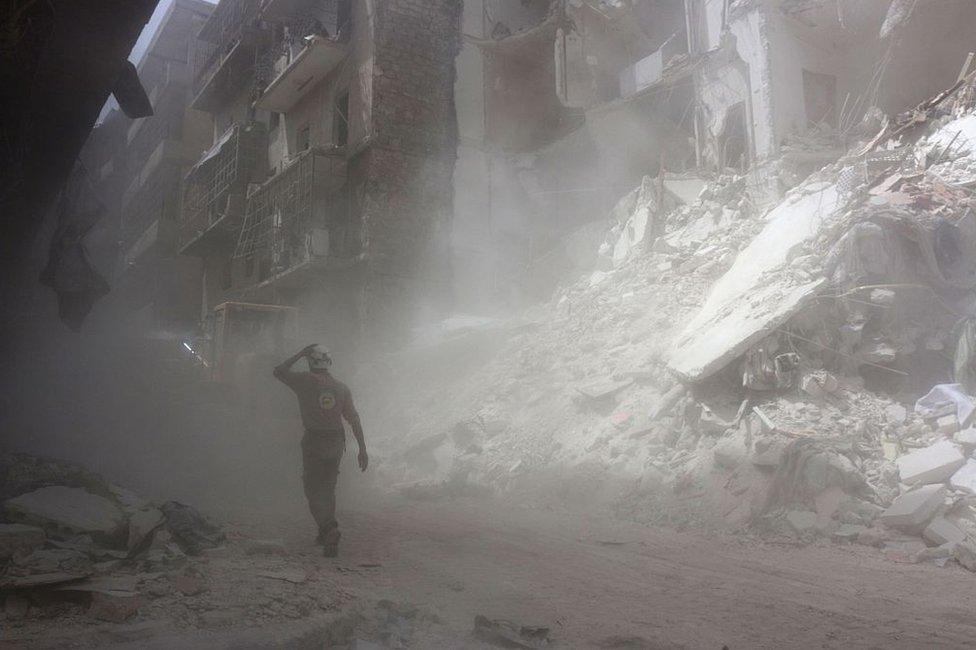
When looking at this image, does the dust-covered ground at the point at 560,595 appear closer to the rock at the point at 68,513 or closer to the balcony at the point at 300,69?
the rock at the point at 68,513

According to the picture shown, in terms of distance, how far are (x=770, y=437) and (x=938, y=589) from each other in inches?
83.9

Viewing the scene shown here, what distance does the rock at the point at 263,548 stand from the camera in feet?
13.9

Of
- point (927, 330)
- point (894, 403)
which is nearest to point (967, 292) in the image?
point (927, 330)

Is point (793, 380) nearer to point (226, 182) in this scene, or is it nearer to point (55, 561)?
point (55, 561)

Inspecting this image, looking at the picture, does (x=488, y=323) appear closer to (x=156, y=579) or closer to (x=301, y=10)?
(x=156, y=579)

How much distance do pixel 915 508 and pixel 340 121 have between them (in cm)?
1707

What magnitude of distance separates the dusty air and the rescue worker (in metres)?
0.03

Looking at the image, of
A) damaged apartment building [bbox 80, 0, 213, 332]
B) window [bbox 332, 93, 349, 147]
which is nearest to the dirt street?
window [bbox 332, 93, 349, 147]

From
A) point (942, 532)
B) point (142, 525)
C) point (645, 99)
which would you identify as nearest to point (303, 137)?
point (645, 99)

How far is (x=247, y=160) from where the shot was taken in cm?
2184

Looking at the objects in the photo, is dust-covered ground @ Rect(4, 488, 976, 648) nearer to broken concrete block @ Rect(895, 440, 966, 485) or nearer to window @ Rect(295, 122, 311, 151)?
broken concrete block @ Rect(895, 440, 966, 485)

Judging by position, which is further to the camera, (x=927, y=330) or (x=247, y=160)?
(x=247, y=160)

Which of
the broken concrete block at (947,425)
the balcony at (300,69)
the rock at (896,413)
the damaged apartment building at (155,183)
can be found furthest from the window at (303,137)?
the broken concrete block at (947,425)

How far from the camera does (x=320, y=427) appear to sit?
15.9 ft
